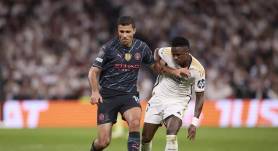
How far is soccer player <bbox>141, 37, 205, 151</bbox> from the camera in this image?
10.7 metres

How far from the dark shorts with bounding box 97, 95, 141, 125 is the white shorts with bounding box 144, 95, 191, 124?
35 cm

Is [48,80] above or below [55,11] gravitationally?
below

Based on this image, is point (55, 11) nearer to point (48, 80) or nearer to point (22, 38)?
point (22, 38)

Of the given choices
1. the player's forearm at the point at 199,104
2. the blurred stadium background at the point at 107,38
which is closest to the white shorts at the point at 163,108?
the player's forearm at the point at 199,104

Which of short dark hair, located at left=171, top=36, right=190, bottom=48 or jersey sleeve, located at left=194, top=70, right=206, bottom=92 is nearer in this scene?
short dark hair, located at left=171, top=36, right=190, bottom=48

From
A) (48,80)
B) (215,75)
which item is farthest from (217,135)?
(48,80)

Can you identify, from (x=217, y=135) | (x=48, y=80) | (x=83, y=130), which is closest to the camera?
(x=217, y=135)

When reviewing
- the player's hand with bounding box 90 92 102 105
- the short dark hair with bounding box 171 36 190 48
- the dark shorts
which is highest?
the short dark hair with bounding box 171 36 190 48

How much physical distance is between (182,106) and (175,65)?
613 mm

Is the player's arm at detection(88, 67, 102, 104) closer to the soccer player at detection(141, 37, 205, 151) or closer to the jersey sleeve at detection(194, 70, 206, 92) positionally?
the soccer player at detection(141, 37, 205, 151)

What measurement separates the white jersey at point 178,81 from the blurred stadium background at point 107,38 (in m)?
8.05

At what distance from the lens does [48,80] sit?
24797 millimetres

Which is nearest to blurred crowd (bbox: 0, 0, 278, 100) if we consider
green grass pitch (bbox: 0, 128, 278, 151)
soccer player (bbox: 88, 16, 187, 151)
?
green grass pitch (bbox: 0, 128, 278, 151)

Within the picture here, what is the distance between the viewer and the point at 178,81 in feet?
36.5
